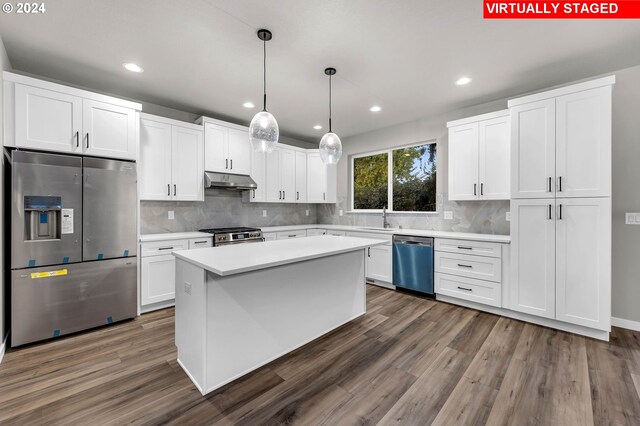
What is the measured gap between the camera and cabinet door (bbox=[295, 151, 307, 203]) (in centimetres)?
537

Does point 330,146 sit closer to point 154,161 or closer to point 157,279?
point 154,161

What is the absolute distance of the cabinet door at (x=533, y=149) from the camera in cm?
289

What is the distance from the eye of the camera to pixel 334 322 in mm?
2885

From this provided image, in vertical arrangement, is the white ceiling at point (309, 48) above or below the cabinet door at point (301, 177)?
above

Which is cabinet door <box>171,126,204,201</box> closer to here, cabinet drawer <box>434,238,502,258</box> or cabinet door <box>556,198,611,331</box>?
cabinet drawer <box>434,238,502,258</box>

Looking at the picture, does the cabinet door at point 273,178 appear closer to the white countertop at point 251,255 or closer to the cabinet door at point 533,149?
the white countertop at point 251,255

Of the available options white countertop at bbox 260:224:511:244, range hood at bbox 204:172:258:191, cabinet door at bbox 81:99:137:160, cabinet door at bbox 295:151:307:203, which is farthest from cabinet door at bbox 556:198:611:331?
cabinet door at bbox 81:99:137:160

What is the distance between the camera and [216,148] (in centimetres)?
415

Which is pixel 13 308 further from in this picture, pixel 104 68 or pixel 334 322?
pixel 334 322

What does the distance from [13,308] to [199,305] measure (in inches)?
78.0

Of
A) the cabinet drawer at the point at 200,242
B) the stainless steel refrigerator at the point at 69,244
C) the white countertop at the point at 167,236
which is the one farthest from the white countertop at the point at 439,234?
the stainless steel refrigerator at the point at 69,244

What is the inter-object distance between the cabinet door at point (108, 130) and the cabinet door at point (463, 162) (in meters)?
4.10

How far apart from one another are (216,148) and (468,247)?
3.80 meters

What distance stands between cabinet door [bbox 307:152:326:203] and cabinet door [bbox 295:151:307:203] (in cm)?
7
